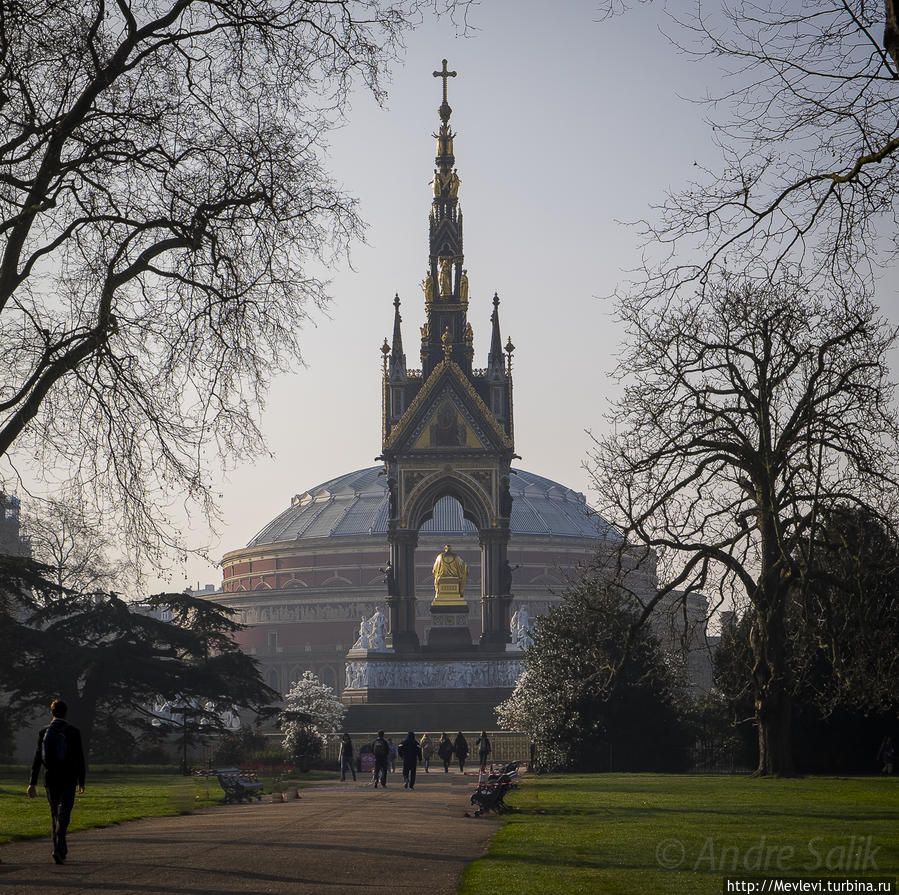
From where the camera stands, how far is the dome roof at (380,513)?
108m

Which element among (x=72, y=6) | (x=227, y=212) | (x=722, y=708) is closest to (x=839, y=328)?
(x=722, y=708)

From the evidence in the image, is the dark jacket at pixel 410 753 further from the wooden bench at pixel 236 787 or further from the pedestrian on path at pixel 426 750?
the pedestrian on path at pixel 426 750

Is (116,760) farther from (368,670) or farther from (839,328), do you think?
(839,328)

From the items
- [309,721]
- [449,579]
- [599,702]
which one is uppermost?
[449,579]

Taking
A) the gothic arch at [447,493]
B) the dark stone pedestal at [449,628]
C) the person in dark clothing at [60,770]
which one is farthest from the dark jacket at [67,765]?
the gothic arch at [447,493]

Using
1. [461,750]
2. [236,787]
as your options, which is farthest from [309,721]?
[236,787]

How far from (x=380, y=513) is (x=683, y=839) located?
94447 mm

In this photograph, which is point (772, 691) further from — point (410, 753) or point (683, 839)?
point (683, 839)

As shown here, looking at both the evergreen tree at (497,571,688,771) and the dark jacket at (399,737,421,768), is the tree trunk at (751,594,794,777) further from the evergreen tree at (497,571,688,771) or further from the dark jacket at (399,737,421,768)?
the dark jacket at (399,737,421,768)

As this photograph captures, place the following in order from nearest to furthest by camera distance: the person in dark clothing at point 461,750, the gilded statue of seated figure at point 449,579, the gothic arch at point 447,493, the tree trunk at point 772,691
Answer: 1. the tree trunk at point 772,691
2. the person in dark clothing at point 461,750
3. the gothic arch at point 447,493
4. the gilded statue of seated figure at point 449,579

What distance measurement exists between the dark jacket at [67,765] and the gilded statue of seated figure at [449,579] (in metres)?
45.1

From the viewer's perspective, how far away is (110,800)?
25.4 m

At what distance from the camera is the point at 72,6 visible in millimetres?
17172

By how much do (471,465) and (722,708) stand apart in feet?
70.4
